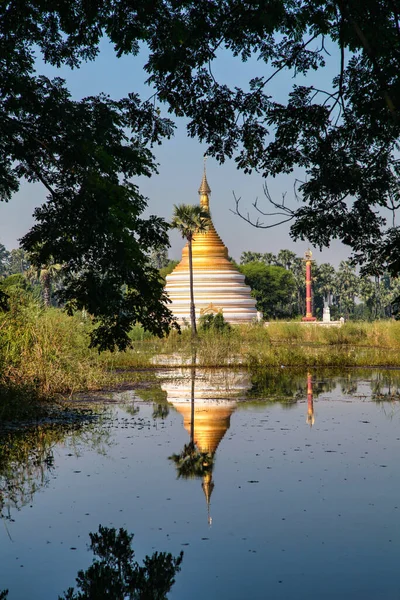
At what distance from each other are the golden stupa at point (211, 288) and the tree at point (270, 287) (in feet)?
68.4

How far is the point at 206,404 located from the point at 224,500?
26.7ft

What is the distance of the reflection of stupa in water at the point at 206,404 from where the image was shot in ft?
38.3

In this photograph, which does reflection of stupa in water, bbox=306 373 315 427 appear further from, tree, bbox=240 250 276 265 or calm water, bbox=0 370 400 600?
tree, bbox=240 250 276 265

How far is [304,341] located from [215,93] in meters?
30.9

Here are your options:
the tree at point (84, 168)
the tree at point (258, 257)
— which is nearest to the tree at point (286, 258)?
the tree at point (258, 257)

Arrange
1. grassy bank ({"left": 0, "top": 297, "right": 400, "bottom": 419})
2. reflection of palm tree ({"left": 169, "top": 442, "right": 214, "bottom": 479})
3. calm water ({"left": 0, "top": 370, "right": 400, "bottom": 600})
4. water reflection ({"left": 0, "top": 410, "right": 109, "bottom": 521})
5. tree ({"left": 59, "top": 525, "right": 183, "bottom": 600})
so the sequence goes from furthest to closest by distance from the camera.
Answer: grassy bank ({"left": 0, "top": 297, "right": 400, "bottom": 419}), reflection of palm tree ({"left": 169, "top": 442, "right": 214, "bottom": 479}), water reflection ({"left": 0, "top": 410, "right": 109, "bottom": 521}), calm water ({"left": 0, "top": 370, "right": 400, "bottom": 600}), tree ({"left": 59, "top": 525, "right": 183, "bottom": 600})

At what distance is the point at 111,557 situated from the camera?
686 cm

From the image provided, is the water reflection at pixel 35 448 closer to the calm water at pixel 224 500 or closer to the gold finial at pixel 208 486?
the calm water at pixel 224 500

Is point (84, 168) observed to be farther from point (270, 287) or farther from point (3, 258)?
point (3, 258)

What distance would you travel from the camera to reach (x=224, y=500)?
8.71 meters

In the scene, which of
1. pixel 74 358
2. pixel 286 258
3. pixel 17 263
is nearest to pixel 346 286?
pixel 286 258

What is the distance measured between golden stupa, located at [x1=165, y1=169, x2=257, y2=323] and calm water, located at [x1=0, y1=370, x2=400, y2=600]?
42175mm

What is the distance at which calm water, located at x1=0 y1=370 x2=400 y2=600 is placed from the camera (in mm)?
6367

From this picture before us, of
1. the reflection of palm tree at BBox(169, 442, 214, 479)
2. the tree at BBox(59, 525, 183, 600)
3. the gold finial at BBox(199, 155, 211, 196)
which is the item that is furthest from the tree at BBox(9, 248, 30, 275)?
the tree at BBox(59, 525, 183, 600)
